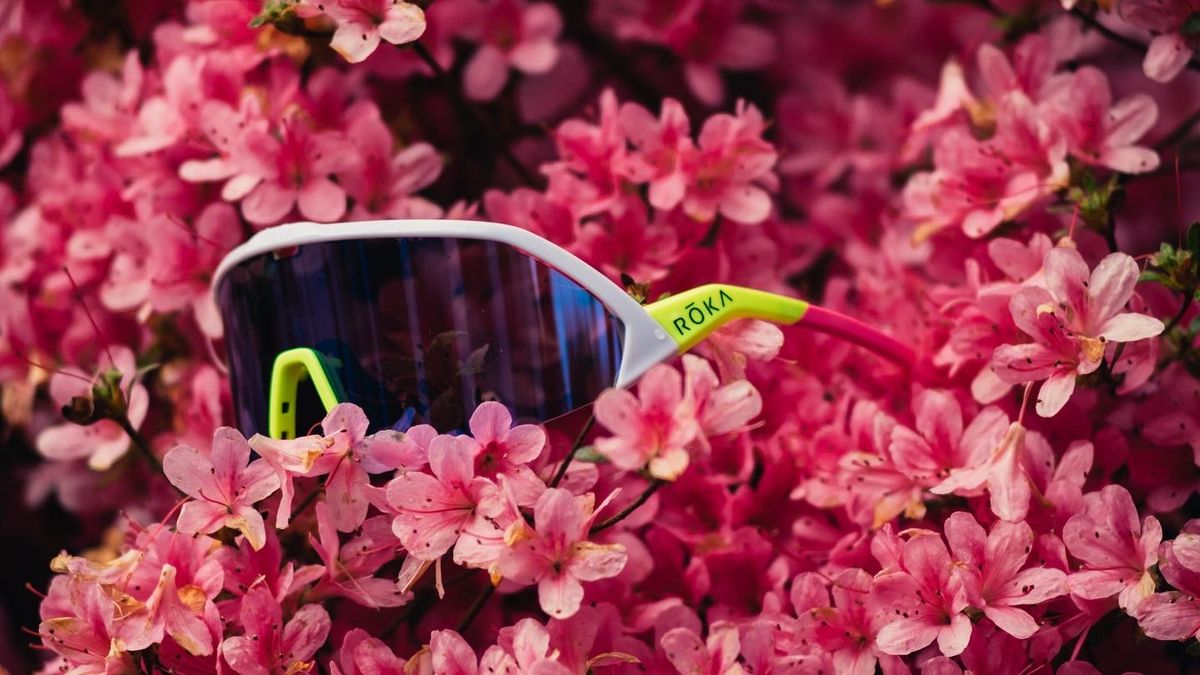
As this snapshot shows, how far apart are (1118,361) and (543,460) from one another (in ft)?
1.20

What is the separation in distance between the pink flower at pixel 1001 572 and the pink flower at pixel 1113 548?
0.05 feet

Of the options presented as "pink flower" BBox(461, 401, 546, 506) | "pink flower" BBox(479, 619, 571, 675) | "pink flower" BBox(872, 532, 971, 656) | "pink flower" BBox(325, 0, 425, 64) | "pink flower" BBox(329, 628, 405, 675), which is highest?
"pink flower" BBox(325, 0, 425, 64)

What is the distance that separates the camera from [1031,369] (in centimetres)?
73

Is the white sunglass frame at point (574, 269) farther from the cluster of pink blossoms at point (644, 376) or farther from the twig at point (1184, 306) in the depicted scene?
the twig at point (1184, 306)

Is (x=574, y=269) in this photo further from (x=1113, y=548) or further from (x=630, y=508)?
(x=1113, y=548)

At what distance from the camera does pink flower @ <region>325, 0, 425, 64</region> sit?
2.54 feet

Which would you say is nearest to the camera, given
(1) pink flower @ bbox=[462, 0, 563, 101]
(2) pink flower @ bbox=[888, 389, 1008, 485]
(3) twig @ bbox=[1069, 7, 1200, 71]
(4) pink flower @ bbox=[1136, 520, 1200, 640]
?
(4) pink flower @ bbox=[1136, 520, 1200, 640]

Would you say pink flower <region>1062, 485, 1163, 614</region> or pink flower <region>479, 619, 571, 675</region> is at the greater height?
pink flower <region>479, 619, 571, 675</region>

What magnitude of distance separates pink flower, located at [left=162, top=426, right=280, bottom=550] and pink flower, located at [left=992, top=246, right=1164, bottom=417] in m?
0.44

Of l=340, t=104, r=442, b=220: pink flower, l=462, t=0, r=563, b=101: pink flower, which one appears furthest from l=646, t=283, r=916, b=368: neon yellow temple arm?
l=462, t=0, r=563, b=101: pink flower

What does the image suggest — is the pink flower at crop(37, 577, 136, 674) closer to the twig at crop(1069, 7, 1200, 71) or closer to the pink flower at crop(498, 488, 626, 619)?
the pink flower at crop(498, 488, 626, 619)

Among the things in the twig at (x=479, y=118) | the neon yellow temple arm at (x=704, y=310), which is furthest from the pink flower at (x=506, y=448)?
the twig at (x=479, y=118)

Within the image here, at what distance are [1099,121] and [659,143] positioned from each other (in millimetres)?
304

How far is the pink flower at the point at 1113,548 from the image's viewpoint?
0.66 meters
